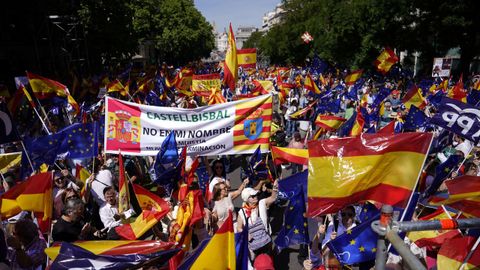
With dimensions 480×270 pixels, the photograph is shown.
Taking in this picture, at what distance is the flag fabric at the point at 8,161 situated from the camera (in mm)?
6203

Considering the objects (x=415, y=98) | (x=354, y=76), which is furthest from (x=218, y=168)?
(x=354, y=76)

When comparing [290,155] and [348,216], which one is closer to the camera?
[348,216]

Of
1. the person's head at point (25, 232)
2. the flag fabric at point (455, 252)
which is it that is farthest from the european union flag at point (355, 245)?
the person's head at point (25, 232)

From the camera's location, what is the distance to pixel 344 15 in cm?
3653

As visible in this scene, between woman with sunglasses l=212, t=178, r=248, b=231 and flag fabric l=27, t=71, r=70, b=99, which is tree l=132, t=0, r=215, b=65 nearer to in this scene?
flag fabric l=27, t=71, r=70, b=99

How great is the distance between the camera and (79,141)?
6754 mm

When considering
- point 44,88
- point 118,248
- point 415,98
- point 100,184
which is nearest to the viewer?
point 118,248

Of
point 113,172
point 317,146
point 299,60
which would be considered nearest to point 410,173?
point 317,146

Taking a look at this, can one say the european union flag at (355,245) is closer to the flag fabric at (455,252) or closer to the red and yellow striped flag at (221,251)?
the flag fabric at (455,252)

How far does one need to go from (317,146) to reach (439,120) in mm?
3281

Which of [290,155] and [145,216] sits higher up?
[290,155]

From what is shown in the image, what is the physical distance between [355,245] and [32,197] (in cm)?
346

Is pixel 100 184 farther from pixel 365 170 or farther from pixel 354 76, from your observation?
pixel 354 76

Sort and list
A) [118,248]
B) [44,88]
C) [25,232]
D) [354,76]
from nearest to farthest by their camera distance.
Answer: [118,248] < [25,232] < [44,88] < [354,76]
